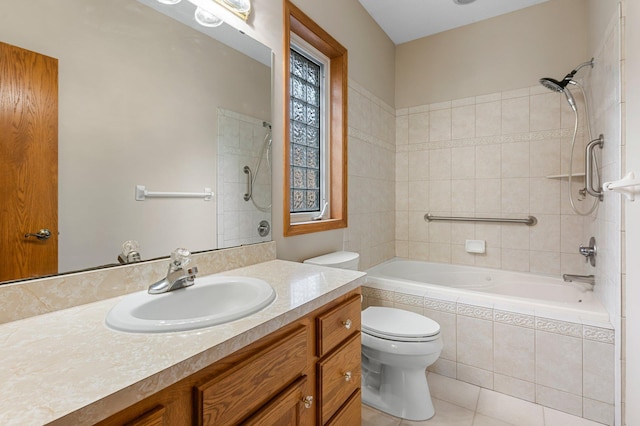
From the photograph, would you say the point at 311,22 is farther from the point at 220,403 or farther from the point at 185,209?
the point at 220,403

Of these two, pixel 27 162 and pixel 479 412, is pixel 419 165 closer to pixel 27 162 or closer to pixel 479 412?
pixel 479 412

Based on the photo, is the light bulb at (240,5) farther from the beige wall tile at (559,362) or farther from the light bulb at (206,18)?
the beige wall tile at (559,362)

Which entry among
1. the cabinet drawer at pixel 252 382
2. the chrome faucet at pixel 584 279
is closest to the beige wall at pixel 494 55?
the chrome faucet at pixel 584 279

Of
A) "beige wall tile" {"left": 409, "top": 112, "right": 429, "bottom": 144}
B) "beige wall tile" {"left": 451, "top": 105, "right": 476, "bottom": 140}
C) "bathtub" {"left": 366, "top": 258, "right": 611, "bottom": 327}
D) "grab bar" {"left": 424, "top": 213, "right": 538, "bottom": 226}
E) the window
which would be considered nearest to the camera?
"bathtub" {"left": 366, "top": 258, "right": 611, "bottom": 327}

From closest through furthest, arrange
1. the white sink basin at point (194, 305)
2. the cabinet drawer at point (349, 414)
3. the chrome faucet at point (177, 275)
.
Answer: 1. the white sink basin at point (194, 305)
2. the chrome faucet at point (177, 275)
3. the cabinet drawer at point (349, 414)

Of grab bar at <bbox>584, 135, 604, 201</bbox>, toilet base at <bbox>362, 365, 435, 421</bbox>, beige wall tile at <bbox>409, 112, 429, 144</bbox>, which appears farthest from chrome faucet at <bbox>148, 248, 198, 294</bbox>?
beige wall tile at <bbox>409, 112, 429, 144</bbox>

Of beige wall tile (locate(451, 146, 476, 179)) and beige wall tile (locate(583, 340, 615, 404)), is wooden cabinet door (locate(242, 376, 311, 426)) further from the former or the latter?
beige wall tile (locate(451, 146, 476, 179))

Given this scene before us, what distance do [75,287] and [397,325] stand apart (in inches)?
57.5

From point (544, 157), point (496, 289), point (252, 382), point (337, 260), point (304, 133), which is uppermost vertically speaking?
point (304, 133)

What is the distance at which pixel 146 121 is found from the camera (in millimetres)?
1089

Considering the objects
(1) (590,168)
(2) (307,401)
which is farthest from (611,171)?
(2) (307,401)

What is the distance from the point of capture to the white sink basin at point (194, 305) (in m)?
0.72

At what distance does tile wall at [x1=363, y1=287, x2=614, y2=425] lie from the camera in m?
1.60

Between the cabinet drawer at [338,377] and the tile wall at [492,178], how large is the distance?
6.52 ft
